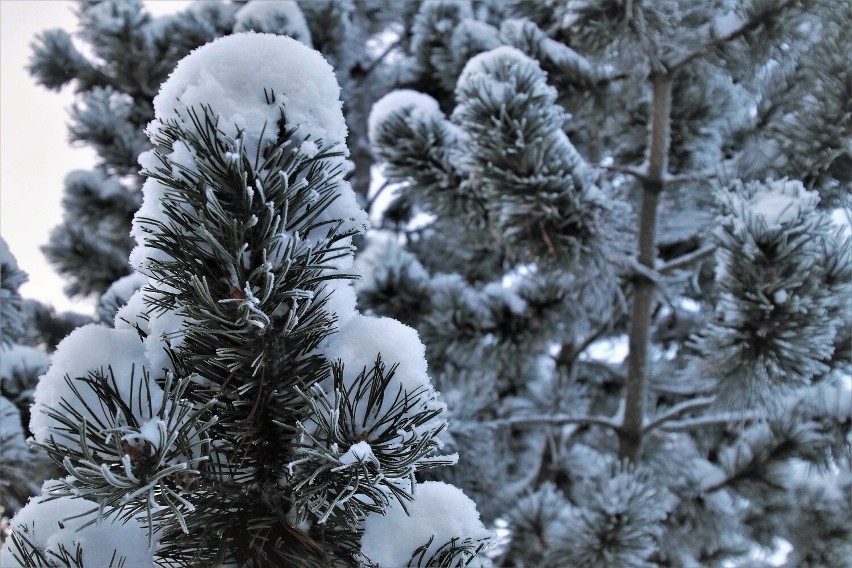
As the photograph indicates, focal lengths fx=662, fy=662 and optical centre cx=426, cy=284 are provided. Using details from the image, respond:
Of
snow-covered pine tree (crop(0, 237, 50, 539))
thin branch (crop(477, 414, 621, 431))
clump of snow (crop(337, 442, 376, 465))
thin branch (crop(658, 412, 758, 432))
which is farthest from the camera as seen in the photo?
thin branch (crop(477, 414, 621, 431))

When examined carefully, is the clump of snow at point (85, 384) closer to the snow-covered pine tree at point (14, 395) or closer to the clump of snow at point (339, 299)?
the clump of snow at point (339, 299)

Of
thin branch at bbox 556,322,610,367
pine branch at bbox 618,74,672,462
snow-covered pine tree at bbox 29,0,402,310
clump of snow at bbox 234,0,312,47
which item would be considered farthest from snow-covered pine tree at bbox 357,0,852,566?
snow-covered pine tree at bbox 29,0,402,310

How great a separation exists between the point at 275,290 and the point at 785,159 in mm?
1337

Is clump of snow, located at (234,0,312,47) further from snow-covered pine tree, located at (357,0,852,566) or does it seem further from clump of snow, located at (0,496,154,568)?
clump of snow, located at (0,496,154,568)

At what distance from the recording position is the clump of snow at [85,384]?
1.61 ft

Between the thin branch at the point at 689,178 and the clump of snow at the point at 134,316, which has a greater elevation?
the thin branch at the point at 689,178

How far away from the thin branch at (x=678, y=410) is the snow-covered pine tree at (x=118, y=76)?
1.82 meters

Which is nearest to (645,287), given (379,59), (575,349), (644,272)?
(644,272)

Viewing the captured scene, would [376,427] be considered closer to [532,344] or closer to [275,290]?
[275,290]

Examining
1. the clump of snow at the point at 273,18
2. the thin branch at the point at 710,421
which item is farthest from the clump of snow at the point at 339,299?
the clump of snow at the point at 273,18

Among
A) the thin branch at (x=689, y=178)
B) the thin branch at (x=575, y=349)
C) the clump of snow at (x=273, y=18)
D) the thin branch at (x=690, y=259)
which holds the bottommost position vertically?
the thin branch at (x=690, y=259)

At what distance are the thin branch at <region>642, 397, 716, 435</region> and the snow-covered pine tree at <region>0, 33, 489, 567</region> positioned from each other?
1085 mm

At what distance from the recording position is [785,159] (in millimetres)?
1450

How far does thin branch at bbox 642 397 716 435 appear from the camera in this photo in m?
1.51
